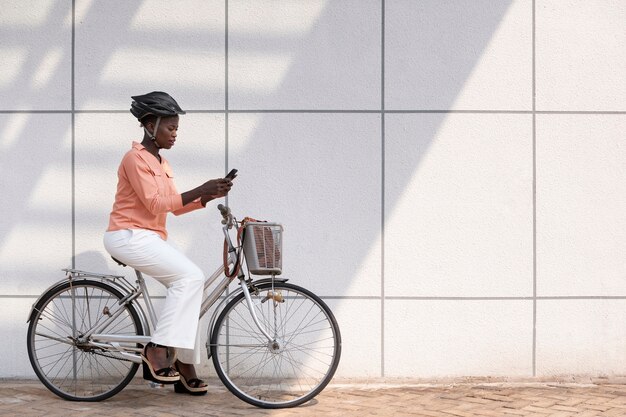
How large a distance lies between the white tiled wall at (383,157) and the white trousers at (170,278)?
0.96 metres

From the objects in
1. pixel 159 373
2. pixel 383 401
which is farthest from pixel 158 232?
pixel 383 401

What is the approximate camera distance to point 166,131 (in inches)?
206

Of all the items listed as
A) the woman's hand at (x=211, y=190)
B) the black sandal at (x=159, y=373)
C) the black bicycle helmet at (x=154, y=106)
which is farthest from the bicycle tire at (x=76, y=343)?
the black bicycle helmet at (x=154, y=106)

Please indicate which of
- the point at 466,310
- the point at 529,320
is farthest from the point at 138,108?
the point at 529,320

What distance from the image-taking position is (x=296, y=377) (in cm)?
611

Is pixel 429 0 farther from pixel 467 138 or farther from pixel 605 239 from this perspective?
pixel 605 239

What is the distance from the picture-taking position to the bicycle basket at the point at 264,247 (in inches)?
199

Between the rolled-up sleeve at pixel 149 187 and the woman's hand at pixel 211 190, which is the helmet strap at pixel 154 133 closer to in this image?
the rolled-up sleeve at pixel 149 187

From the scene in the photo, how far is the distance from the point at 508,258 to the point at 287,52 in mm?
2412

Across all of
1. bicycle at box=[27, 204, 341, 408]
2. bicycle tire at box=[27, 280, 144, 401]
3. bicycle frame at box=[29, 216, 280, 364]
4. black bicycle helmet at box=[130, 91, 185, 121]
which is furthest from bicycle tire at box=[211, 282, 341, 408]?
black bicycle helmet at box=[130, 91, 185, 121]

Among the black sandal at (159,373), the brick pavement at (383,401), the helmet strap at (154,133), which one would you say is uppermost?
the helmet strap at (154,133)

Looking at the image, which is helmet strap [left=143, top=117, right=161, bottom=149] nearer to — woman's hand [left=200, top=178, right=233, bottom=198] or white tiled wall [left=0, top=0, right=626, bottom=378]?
woman's hand [left=200, top=178, right=233, bottom=198]

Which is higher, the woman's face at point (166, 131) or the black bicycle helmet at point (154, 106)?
→ the black bicycle helmet at point (154, 106)

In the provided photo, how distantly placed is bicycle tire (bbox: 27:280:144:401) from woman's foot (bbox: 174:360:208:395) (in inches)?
12.8
